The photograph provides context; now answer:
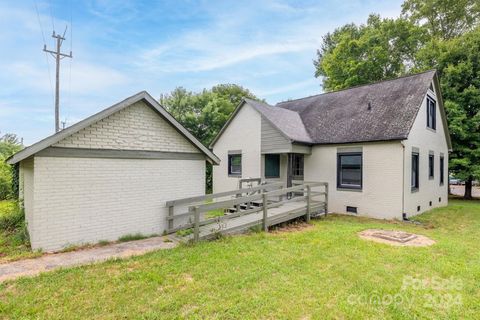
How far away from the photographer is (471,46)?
16188 millimetres

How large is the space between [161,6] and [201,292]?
12526 mm

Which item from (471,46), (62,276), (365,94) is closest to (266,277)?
(62,276)

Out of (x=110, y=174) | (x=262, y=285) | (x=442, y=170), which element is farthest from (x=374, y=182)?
(x=110, y=174)

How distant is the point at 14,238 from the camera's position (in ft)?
22.6

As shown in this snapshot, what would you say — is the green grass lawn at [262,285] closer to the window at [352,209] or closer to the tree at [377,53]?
the window at [352,209]

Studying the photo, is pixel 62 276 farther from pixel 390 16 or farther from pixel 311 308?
pixel 390 16

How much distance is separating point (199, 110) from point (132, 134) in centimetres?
1716

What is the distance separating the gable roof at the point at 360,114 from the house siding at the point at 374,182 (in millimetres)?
478

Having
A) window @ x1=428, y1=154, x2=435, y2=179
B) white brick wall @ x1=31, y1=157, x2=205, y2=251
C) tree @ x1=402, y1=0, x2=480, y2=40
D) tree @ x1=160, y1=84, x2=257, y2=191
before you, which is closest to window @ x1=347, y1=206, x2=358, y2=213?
window @ x1=428, y1=154, x2=435, y2=179

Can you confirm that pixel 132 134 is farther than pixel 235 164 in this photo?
No

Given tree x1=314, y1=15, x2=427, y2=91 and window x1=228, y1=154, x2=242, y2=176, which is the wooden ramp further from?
tree x1=314, y1=15, x2=427, y2=91

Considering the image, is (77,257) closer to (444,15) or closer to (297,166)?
(297,166)

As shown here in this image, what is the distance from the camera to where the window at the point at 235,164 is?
14.6 meters

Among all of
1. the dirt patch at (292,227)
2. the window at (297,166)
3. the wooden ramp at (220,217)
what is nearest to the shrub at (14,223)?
the wooden ramp at (220,217)
